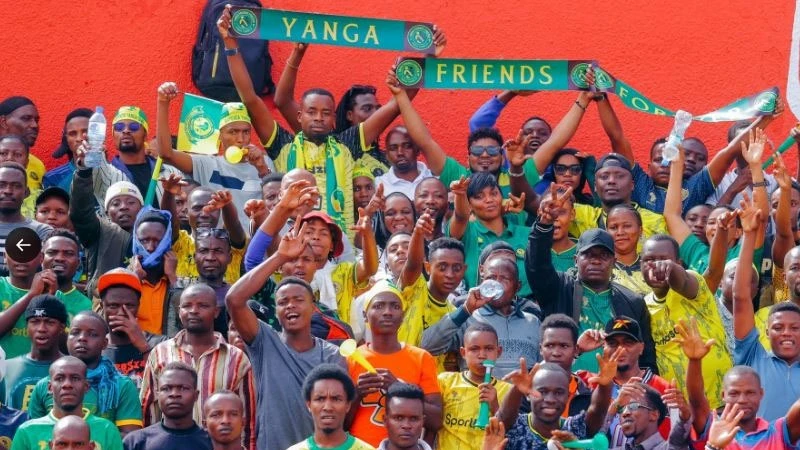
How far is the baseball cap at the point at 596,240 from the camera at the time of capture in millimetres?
12242

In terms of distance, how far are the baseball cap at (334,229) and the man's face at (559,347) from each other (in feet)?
5.35

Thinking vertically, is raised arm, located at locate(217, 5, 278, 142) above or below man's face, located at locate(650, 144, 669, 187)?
above

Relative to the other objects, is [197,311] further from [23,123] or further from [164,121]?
[23,123]

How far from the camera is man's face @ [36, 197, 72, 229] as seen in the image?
13.0 metres

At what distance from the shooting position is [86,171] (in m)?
12.7

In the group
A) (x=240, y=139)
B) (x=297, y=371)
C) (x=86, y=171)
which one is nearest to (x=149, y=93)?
(x=240, y=139)

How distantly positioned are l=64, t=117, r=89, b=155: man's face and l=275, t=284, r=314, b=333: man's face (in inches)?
139

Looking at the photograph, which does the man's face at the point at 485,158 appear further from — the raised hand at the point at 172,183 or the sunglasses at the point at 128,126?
the sunglasses at the point at 128,126

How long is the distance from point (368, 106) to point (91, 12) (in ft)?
8.20

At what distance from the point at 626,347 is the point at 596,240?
3.04 feet

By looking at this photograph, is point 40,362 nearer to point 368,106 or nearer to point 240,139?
point 240,139

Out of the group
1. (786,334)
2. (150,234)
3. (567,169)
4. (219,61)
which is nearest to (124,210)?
(150,234)

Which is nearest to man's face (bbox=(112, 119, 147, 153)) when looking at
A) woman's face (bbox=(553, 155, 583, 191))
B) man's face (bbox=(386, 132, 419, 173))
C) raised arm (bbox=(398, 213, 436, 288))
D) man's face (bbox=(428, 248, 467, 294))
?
man's face (bbox=(386, 132, 419, 173))

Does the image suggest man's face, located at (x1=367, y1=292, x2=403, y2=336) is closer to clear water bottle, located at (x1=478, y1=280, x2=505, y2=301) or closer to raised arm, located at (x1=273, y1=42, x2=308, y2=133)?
clear water bottle, located at (x1=478, y1=280, x2=505, y2=301)
